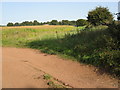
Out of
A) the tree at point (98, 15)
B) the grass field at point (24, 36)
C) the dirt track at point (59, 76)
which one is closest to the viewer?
the dirt track at point (59, 76)

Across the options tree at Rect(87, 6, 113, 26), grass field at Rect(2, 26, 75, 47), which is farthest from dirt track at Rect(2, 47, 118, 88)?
tree at Rect(87, 6, 113, 26)

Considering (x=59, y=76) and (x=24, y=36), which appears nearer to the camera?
(x=59, y=76)

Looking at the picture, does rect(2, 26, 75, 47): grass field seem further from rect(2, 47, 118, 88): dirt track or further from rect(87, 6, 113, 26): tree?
rect(2, 47, 118, 88): dirt track

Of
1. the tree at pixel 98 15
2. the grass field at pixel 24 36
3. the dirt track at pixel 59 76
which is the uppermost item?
the tree at pixel 98 15

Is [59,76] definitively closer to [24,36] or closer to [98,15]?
[98,15]

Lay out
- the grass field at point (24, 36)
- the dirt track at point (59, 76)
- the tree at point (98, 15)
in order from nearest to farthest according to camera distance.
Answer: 1. the dirt track at point (59, 76)
2. the grass field at point (24, 36)
3. the tree at point (98, 15)

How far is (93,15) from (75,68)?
11.9 metres

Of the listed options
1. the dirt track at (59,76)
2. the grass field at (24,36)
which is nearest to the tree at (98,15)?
the grass field at (24,36)

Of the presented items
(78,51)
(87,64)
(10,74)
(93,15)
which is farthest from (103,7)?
(10,74)

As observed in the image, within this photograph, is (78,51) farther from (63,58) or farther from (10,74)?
(10,74)

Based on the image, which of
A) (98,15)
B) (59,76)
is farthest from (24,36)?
(59,76)

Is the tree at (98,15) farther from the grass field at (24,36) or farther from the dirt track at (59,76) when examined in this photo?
the dirt track at (59,76)

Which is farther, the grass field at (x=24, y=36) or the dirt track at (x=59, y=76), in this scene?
the grass field at (x=24, y=36)

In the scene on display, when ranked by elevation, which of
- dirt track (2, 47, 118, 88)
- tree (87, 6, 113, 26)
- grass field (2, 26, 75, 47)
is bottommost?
dirt track (2, 47, 118, 88)
